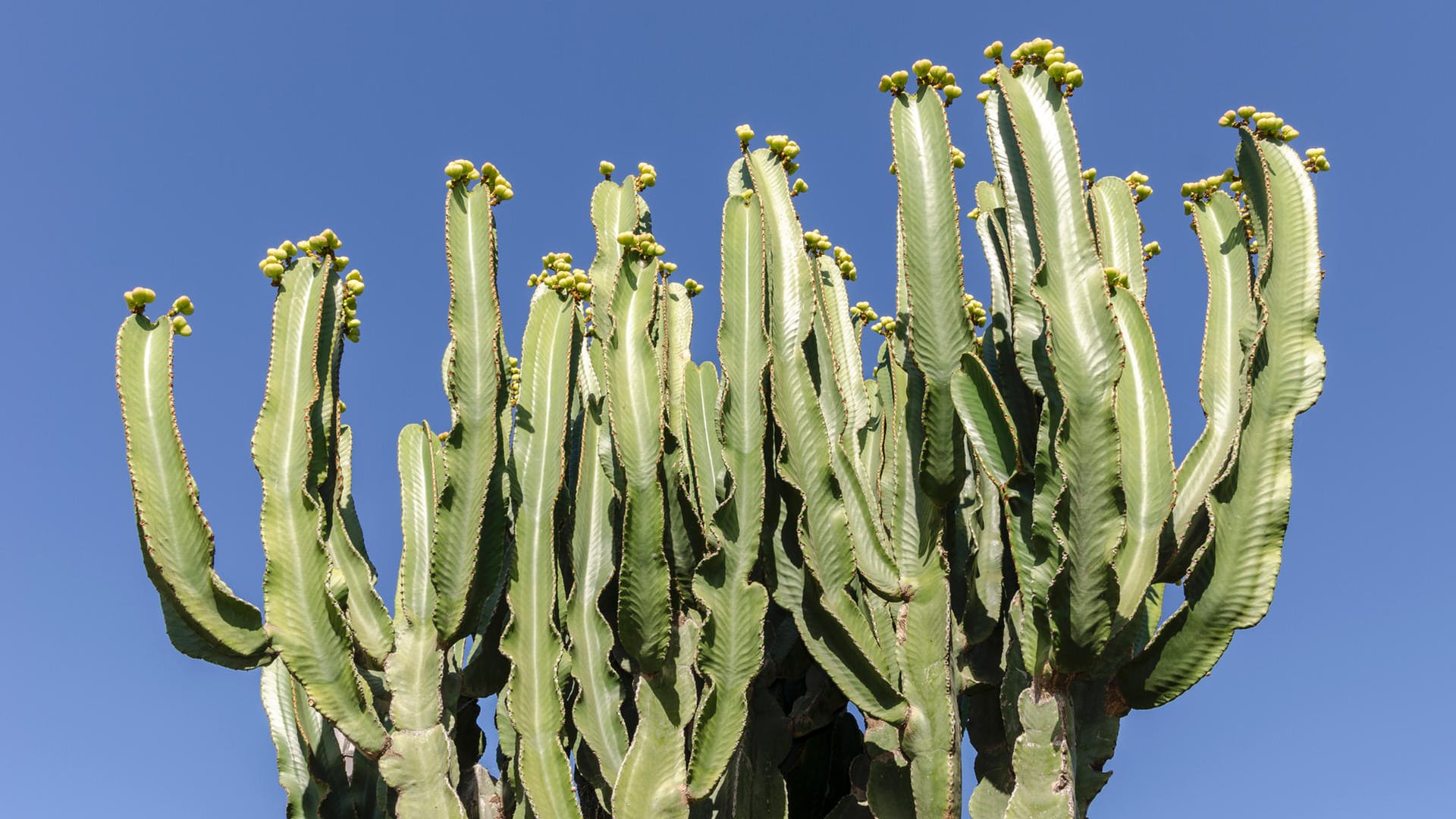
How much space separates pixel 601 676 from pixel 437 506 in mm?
672

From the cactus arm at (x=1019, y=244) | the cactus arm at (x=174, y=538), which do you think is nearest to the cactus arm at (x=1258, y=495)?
the cactus arm at (x=1019, y=244)

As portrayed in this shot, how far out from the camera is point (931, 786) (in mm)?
3537

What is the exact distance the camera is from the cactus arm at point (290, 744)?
4246 millimetres

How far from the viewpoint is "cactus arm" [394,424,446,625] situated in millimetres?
3857

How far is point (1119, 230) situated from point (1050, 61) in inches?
23.1

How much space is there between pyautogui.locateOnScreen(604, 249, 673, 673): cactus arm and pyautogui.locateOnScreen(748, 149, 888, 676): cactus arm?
347mm

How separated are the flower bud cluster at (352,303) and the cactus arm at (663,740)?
1473 mm

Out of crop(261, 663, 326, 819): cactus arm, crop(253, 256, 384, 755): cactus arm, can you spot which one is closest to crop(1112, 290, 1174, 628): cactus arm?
crop(253, 256, 384, 755): cactus arm

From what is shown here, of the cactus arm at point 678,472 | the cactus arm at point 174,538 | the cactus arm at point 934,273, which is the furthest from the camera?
the cactus arm at point 678,472

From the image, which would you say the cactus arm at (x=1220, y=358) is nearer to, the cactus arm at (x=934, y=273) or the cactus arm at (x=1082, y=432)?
the cactus arm at (x=1082, y=432)

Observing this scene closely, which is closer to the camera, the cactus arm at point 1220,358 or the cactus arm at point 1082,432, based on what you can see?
the cactus arm at point 1082,432

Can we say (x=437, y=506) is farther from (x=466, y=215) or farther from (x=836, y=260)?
(x=836, y=260)

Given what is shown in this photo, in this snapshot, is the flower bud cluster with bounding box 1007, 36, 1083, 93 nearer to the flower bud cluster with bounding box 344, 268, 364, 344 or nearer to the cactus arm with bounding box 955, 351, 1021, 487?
the cactus arm with bounding box 955, 351, 1021, 487

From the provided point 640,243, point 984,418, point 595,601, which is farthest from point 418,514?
point 984,418
